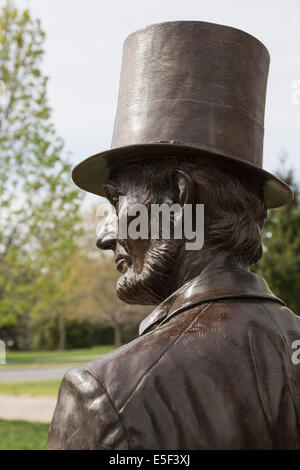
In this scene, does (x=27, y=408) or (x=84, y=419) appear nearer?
(x=84, y=419)

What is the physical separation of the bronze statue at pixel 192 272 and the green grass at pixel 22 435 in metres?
7.70

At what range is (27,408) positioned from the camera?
47.2 ft

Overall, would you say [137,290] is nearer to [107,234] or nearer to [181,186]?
[107,234]

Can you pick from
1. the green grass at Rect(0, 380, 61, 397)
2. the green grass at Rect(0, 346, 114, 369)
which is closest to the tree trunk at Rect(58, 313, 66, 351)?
the green grass at Rect(0, 346, 114, 369)

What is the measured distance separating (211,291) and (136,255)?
14.1 inches

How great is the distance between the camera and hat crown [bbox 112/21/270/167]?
224 cm

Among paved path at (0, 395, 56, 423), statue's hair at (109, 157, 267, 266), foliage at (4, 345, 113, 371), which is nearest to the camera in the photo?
statue's hair at (109, 157, 267, 266)

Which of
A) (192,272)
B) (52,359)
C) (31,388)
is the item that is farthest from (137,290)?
(52,359)

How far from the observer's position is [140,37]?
93.6 inches

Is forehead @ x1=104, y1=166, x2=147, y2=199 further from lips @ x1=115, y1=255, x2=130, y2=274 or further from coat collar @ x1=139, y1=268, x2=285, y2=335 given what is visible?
coat collar @ x1=139, y1=268, x2=285, y2=335

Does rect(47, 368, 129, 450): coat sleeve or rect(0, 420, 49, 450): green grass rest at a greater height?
rect(47, 368, 129, 450): coat sleeve

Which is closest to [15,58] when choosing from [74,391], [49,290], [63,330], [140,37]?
[49,290]

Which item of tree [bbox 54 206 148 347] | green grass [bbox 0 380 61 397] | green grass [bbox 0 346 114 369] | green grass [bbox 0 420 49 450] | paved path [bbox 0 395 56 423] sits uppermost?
tree [bbox 54 206 148 347]

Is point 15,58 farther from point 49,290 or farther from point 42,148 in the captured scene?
point 49,290
